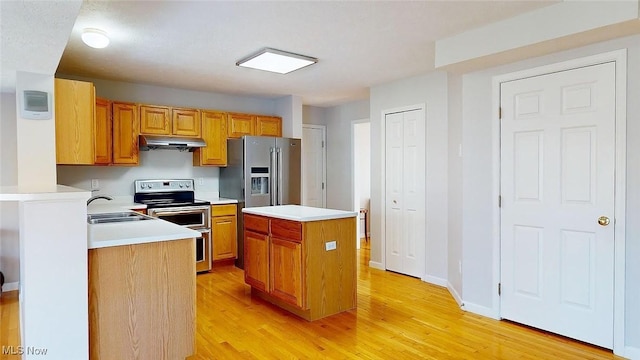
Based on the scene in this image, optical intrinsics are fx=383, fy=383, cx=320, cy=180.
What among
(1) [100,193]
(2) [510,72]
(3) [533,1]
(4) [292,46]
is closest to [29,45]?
(4) [292,46]

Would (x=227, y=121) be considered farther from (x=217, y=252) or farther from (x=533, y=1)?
(x=533, y=1)

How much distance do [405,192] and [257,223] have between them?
1.92m

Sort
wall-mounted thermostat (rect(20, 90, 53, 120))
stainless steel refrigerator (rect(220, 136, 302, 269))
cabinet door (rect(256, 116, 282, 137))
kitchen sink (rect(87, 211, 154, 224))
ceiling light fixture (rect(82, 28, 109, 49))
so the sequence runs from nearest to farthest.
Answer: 1. ceiling light fixture (rect(82, 28, 109, 49))
2. wall-mounted thermostat (rect(20, 90, 53, 120))
3. kitchen sink (rect(87, 211, 154, 224))
4. stainless steel refrigerator (rect(220, 136, 302, 269))
5. cabinet door (rect(256, 116, 282, 137))

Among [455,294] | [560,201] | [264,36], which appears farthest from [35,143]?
[560,201]

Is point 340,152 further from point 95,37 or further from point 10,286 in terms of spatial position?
point 10,286

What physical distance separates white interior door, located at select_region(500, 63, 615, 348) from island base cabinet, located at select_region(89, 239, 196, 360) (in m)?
2.51

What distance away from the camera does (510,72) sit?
10.1ft

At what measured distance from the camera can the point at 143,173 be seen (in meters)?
4.89

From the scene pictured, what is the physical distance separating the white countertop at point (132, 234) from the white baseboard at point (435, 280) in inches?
112

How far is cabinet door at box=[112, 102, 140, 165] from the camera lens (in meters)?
4.39

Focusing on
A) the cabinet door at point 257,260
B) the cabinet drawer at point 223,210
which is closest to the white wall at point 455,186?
the cabinet door at point 257,260

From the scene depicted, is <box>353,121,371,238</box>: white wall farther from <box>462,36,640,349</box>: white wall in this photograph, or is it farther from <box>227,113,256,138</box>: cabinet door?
<box>462,36,640,349</box>: white wall

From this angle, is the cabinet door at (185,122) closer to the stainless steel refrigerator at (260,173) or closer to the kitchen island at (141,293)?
the stainless steel refrigerator at (260,173)

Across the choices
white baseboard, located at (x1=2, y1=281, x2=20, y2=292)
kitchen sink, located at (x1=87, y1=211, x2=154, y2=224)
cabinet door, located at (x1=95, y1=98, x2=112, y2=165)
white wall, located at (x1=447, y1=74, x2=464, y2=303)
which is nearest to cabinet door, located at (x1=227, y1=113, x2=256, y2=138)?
cabinet door, located at (x1=95, y1=98, x2=112, y2=165)
